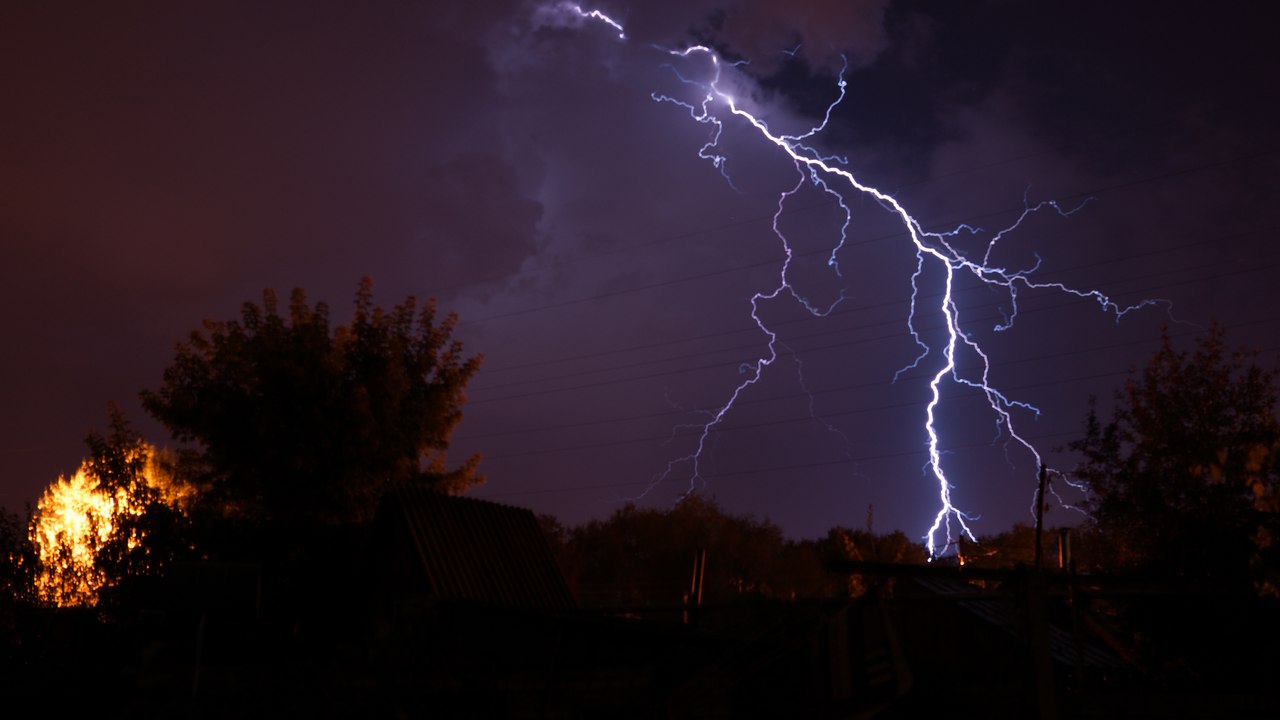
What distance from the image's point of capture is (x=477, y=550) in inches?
589

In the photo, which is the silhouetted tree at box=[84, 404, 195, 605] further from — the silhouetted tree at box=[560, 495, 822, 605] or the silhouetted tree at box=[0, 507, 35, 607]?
the silhouetted tree at box=[560, 495, 822, 605]

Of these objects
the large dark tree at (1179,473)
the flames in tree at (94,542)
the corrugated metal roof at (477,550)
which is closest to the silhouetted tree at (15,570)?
the flames in tree at (94,542)

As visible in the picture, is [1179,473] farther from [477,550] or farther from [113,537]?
[113,537]

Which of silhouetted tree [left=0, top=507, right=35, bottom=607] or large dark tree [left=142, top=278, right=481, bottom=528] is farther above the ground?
large dark tree [left=142, top=278, right=481, bottom=528]

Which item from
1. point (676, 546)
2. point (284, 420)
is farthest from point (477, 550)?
point (676, 546)

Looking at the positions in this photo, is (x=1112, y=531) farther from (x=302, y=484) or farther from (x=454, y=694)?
(x=302, y=484)

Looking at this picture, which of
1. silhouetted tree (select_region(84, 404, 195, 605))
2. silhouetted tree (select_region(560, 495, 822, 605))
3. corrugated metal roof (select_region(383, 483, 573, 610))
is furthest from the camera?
silhouetted tree (select_region(560, 495, 822, 605))

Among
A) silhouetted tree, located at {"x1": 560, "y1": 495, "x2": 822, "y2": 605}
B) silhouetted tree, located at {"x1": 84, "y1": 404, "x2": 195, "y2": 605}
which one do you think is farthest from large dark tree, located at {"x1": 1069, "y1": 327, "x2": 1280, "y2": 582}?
silhouetted tree, located at {"x1": 560, "y1": 495, "x2": 822, "y2": 605}

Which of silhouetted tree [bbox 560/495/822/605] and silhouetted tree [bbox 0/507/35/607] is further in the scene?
silhouetted tree [bbox 560/495/822/605]

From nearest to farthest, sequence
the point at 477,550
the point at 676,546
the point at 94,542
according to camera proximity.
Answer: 1. the point at 477,550
2. the point at 94,542
3. the point at 676,546

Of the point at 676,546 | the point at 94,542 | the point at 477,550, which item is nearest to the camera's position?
the point at 477,550

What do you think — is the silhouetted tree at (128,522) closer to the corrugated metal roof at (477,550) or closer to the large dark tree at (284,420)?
the large dark tree at (284,420)

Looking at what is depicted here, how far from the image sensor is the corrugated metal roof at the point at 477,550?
1378cm

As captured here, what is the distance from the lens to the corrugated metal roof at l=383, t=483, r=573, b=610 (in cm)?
1378
